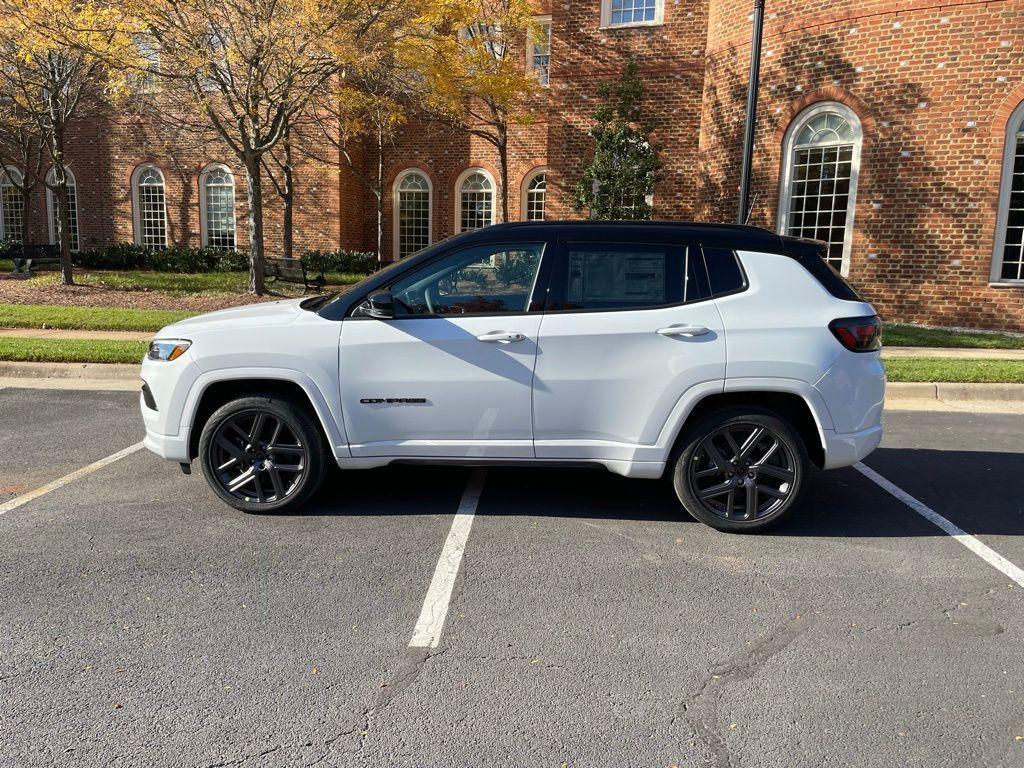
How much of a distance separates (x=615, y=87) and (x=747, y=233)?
14.9m

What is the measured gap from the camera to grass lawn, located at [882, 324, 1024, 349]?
1206 cm

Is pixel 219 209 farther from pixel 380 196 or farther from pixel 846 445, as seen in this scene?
pixel 846 445

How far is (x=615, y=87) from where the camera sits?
18328mm

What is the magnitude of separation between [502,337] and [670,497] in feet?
5.94

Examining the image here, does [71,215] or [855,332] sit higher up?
[71,215]

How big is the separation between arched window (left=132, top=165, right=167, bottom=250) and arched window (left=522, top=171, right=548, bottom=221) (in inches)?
485

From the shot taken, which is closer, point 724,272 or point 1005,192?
point 724,272

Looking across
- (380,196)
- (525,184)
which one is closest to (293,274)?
(380,196)

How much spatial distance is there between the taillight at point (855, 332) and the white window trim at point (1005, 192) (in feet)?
36.4

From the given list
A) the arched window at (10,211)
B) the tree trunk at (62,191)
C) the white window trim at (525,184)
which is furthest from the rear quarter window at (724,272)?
the arched window at (10,211)

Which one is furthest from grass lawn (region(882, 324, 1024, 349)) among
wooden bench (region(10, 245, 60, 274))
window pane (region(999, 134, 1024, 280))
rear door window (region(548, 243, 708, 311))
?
wooden bench (region(10, 245, 60, 274))

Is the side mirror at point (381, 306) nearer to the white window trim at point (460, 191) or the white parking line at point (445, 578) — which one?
the white parking line at point (445, 578)

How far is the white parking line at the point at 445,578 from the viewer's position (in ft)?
11.2

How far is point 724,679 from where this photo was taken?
310 cm
